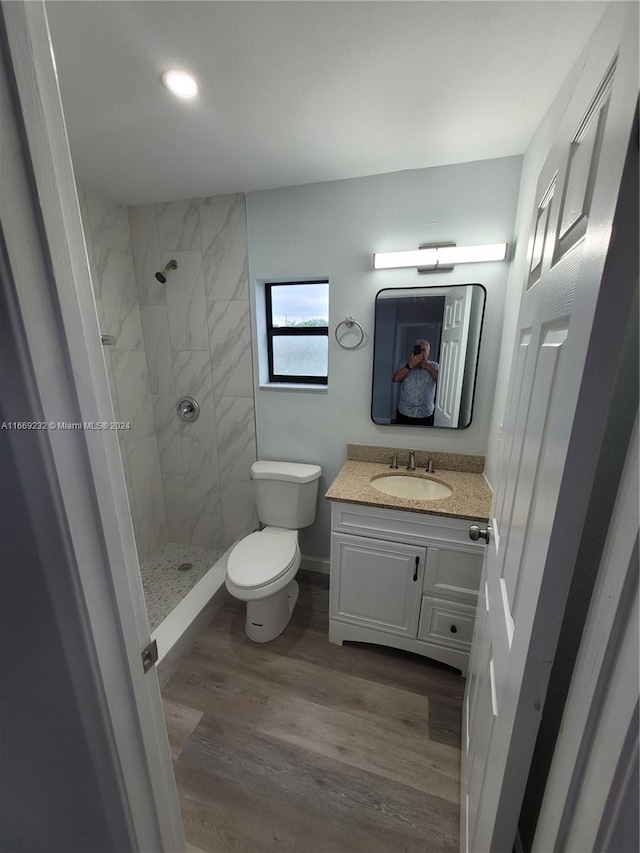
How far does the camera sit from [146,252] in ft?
6.76

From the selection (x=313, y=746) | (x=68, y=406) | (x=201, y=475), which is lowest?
(x=313, y=746)

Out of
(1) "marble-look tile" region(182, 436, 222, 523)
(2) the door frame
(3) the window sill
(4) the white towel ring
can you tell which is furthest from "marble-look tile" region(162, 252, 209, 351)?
(2) the door frame

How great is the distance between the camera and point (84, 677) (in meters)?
0.55

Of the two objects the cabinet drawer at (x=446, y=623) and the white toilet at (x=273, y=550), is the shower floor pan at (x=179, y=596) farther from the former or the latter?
the cabinet drawer at (x=446, y=623)

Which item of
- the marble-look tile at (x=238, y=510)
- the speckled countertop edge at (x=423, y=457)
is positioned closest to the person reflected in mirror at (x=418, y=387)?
the speckled countertop edge at (x=423, y=457)

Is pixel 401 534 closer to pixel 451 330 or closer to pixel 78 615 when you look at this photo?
pixel 451 330

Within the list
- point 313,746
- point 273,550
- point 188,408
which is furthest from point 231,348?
point 313,746

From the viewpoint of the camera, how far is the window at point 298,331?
1.98 meters

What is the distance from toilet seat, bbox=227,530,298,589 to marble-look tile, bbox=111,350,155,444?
3.60 feet

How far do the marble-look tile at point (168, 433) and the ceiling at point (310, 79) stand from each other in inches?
50.9

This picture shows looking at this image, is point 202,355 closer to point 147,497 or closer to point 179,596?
point 147,497

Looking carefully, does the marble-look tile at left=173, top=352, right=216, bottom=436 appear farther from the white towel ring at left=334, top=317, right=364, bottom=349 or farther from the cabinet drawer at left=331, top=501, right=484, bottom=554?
the cabinet drawer at left=331, top=501, right=484, bottom=554

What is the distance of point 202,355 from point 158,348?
0.34 m

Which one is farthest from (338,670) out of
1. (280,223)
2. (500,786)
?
(280,223)
